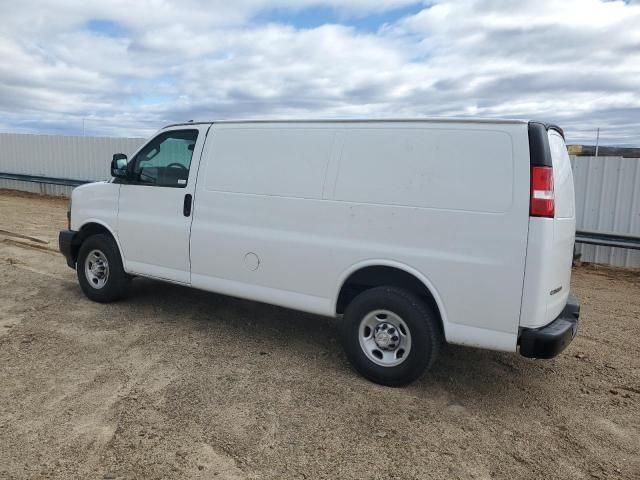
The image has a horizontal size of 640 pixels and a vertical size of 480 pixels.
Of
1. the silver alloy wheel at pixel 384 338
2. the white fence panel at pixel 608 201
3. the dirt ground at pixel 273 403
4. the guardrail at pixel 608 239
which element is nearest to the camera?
the dirt ground at pixel 273 403

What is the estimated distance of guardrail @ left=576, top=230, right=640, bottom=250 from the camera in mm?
9250

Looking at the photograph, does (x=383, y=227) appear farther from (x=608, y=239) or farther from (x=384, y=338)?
(x=608, y=239)

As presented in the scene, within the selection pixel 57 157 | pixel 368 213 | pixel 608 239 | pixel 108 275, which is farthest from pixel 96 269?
pixel 57 157

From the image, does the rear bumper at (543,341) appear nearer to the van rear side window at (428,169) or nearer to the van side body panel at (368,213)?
the van side body panel at (368,213)

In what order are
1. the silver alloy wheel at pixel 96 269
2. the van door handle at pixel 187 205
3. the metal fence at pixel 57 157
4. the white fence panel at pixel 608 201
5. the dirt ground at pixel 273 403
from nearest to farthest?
the dirt ground at pixel 273 403 < the van door handle at pixel 187 205 < the silver alloy wheel at pixel 96 269 < the white fence panel at pixel 608 201 < the metal fence at pixel 57 157

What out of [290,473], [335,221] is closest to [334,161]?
[335,221]

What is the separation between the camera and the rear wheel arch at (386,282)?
13.6 ft

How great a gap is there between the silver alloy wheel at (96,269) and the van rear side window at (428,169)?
132 inches

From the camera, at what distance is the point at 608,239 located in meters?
9.48

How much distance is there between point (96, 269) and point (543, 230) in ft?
16.4

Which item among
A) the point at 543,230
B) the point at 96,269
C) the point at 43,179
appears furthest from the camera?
the point at 43,179

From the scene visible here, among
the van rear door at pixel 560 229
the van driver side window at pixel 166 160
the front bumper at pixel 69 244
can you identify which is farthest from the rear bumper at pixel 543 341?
the front bumper at pixel 69 244

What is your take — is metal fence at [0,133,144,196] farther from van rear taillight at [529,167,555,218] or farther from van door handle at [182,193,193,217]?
van rear taillight at [529,167,555,218]

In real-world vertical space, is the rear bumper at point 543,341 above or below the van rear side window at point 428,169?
below
